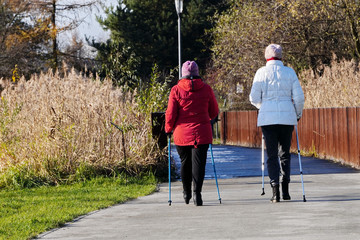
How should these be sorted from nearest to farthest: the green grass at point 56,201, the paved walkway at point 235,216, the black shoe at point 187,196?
1. the paved walkway at point 235,216
2. the green grass at point 56,201
3. the black shoe at point 187,196

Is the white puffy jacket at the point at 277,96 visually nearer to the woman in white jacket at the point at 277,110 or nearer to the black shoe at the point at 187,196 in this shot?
the woman in white jacket at the point at 277,110

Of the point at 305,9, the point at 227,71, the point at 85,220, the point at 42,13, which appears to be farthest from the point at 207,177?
the point at 42,13

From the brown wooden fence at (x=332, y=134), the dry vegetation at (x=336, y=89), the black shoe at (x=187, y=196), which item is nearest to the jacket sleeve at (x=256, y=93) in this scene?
the black shoe at (x=187, y=196)

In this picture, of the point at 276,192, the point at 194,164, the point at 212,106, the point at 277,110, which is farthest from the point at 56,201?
the point at 277,110

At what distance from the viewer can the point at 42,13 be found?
37.5 m

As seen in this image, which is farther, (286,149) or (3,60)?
(3,60)

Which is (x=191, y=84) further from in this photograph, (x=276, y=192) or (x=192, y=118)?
(x=276, y=192)

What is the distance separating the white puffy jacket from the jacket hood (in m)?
0.72

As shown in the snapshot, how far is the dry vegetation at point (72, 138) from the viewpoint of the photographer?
13.6m

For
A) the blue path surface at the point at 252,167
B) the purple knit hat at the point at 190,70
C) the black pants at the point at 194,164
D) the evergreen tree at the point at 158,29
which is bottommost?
the blue path surface at the point at 252,167

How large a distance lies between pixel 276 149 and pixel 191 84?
1.42 meters

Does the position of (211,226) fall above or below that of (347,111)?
below

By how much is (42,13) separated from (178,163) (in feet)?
72.7

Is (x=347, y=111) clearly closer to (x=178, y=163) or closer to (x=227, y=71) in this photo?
(x=178, y=163)
